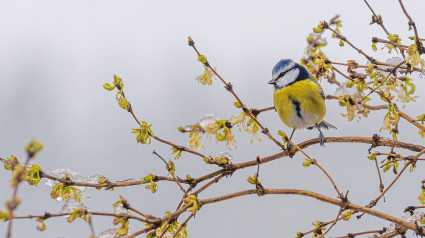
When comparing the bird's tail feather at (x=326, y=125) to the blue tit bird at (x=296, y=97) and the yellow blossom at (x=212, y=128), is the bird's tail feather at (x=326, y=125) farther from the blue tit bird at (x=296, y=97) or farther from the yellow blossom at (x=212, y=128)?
the yellow blossom at (x=212, y=128)

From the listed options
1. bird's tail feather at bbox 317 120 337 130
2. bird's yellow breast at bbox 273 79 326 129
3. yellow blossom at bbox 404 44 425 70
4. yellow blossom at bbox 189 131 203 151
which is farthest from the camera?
bird's tail feather at bbox 317 120 337 130

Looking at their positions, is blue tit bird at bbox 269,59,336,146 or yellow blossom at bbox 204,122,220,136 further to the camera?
blue tit bird at bbox 269,59,336,146

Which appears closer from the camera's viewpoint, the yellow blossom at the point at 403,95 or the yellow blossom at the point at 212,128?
the yellow blossom at the point at 212,128

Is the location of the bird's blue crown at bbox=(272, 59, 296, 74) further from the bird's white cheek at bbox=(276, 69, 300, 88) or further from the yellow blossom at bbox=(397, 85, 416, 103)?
the yellow blossom at bbox=(397, 85, 416, 103)

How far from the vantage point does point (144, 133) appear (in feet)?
4.80

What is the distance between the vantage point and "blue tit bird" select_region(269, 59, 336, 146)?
2137 millimetres

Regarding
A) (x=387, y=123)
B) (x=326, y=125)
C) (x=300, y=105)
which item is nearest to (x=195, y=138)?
(x=387, y=123)

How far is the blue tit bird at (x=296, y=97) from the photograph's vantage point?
214cm

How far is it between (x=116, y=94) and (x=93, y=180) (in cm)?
28

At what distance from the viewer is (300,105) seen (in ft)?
6.98

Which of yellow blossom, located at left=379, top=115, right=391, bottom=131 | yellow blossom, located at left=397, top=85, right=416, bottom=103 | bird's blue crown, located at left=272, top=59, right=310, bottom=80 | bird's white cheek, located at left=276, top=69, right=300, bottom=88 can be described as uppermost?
bird's blue crown, located at left=272, top=59, right=310, bottom=80

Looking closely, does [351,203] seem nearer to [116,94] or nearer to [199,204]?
[199,204]

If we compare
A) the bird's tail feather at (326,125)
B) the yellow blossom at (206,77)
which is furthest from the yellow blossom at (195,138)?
the bird's tail feather at (326,125)

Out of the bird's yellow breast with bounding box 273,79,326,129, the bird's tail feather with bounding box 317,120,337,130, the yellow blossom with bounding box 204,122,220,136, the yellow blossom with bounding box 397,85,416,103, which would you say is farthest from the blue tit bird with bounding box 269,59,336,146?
the yellow blossom with bounding box 204,122,220,136
